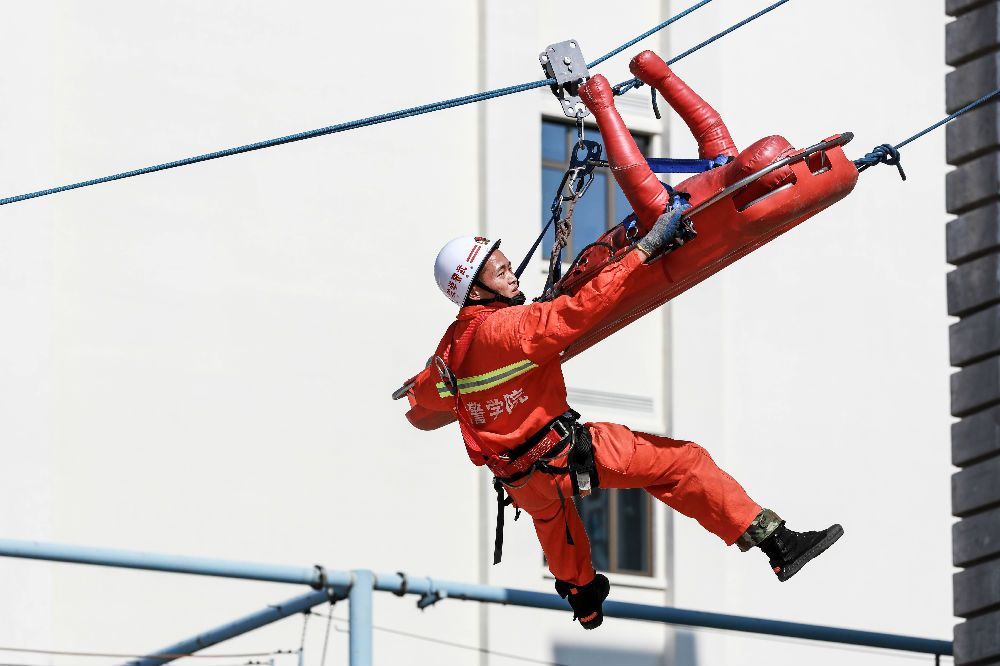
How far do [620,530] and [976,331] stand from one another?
29.5ft

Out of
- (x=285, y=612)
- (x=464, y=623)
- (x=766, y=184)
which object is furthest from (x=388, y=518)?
(x=766, y=184)

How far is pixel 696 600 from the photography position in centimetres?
1977

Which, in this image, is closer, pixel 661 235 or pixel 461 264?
pixel 661 235

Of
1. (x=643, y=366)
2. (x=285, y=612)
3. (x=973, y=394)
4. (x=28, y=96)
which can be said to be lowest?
(x=285, y=612)

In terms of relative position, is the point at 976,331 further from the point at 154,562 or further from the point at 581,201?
the point at 581,201

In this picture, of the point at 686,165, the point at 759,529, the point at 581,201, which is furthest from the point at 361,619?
the point at 581,201

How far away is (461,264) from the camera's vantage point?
973cm

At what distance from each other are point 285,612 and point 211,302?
735 cm

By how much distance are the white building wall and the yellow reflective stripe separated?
762 centimetres

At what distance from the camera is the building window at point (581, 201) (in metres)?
20.2

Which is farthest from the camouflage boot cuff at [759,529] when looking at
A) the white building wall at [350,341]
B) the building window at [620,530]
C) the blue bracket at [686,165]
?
the building window at [620,530]

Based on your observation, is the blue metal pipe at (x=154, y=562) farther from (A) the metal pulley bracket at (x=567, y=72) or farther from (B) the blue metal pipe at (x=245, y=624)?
(A) the metal pulley bracket at (x=567, y=72)

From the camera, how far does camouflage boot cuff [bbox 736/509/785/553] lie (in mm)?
9719

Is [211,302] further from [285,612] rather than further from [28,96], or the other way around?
[285,612]
